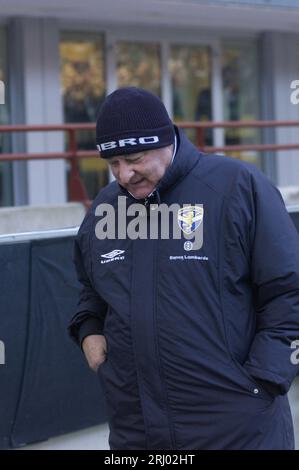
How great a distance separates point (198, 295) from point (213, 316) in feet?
0.26

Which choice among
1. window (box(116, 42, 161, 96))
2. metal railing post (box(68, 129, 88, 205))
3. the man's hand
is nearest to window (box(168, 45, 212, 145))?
window (box(116, 42, 161, 96))

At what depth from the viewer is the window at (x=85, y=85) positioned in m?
10.4

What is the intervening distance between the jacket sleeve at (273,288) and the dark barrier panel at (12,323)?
2.29 m

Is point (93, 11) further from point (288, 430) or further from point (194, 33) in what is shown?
point (288, 430)

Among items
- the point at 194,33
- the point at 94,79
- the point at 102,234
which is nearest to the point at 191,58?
the point at 194,33

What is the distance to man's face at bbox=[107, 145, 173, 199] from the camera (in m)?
2.51

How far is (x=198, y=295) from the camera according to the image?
246 cm

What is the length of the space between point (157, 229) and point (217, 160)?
307mm

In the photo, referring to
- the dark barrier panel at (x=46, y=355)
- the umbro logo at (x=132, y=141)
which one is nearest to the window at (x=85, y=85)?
the dark barrier panel at (x=46, y=355)

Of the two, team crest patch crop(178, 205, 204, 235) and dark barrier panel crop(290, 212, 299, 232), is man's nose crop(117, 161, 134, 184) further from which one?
dark barrier panel crop(290, 212, 299, 232)

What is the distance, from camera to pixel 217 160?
8.54 ft

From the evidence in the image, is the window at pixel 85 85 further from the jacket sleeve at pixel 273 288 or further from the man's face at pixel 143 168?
the jacket sleeve at pixel 273 288

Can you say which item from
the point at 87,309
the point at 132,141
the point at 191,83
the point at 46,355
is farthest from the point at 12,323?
the point at 191,83

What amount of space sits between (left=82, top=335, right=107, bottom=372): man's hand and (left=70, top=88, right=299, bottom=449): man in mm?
184
